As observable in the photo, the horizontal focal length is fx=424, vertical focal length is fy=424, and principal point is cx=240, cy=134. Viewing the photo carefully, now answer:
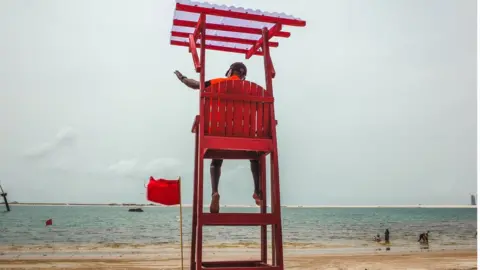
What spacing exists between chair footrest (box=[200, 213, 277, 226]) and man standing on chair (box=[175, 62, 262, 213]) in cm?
36

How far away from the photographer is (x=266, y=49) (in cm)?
434

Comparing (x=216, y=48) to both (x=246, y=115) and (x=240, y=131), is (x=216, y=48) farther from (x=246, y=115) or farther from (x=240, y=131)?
(x=240, y=131)

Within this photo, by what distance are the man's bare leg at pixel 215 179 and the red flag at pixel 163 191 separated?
1508mm

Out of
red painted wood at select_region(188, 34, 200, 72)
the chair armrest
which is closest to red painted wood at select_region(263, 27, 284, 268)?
the chair armrest

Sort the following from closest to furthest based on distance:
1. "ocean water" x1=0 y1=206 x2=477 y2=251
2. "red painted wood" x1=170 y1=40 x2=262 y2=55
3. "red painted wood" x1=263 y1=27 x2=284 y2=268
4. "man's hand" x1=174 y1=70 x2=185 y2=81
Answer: "red painted wood" x1=263 y1=27 x2=284 y2=268 → "man's hand" x1=174 y1=70 x2=185 y2=81 → "red painted wood" x1=170 y1=40 x2=262 y2=55 → "ocean water" x1=0 y1=206 x2=477 y2=251

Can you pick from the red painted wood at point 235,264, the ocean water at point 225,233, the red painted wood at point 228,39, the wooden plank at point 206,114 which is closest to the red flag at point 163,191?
the red painted wood at point 235,264

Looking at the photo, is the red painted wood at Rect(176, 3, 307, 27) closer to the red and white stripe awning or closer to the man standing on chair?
the red and white stripe awning

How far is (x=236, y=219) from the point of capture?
3.61 m

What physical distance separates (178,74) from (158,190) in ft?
6.69

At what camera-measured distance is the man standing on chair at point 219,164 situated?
4000mm

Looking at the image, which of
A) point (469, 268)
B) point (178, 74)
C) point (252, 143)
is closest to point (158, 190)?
point (178, 74)

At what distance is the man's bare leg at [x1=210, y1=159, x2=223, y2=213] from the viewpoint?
393 cm

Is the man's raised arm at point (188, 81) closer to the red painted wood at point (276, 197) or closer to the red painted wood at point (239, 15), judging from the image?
the red painted wood at point (239, 15)

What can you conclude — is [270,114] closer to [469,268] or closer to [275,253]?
[275,253]
